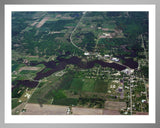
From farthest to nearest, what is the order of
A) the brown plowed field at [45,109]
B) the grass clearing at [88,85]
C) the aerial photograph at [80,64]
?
the grass clearing at [88,85], the aerial photograph at [80,64], the brown plowed field at [45,109]

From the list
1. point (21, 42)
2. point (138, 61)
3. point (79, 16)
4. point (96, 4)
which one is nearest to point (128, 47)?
point (138, 61)

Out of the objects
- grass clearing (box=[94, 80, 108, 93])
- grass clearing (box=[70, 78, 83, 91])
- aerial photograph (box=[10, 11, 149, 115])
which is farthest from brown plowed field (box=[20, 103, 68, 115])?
grass clearing (box=[94, 80, 108, 93])

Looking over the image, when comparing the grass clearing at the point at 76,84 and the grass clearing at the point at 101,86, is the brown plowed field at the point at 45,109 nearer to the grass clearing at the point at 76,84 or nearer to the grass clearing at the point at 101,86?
the grass clearing at the point at 76,84

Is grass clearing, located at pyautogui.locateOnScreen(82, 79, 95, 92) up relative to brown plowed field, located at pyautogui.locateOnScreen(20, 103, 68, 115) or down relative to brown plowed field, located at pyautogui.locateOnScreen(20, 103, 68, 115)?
up

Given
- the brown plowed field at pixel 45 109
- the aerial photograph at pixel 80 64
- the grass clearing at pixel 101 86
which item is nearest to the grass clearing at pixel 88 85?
the aerial photograph at pixel 80 64

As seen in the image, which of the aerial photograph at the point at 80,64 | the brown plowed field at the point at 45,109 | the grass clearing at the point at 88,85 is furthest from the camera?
the grass clearing at the point at 88,85

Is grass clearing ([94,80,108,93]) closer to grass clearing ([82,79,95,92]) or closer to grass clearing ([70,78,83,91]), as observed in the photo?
grass clearing ([82,79,95,92])

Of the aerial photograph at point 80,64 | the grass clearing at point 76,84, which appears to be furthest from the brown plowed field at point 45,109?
the grass clearing at point 76,84

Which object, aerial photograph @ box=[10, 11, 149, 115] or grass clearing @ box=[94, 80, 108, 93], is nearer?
aerial photograph @ box=[10, 11, 149, 115]

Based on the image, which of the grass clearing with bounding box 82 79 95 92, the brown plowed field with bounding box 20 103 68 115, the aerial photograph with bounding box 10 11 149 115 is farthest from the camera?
the grass clearing with bounding box 82 79 95 92

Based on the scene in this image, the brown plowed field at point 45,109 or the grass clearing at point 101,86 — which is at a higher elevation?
the grass clearing at point 101,86

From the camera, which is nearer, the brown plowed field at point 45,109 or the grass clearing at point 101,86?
the brown plowed field at point 45,109
